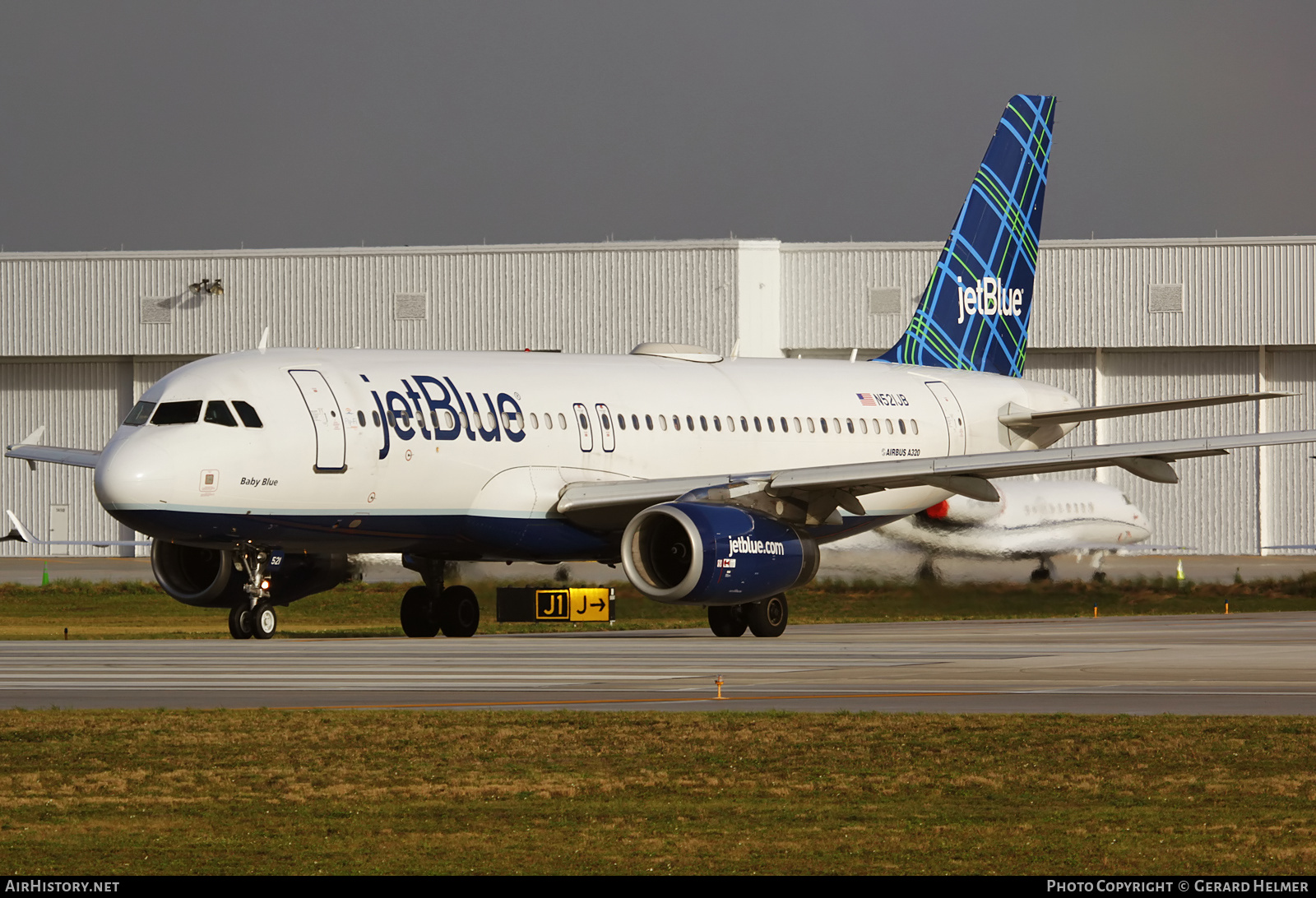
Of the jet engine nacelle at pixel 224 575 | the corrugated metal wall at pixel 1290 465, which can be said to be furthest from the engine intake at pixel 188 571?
Answer: the corrugated metal wall at pixel 1290 465

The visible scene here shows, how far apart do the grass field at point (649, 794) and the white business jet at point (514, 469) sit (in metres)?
9.67

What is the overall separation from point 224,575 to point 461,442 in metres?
3.92

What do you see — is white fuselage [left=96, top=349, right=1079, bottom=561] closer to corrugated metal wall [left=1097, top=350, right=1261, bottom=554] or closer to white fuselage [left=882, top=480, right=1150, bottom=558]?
white fuselage [left=882, top=480, right=1150, bottom=558]

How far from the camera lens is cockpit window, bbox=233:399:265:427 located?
26609mm

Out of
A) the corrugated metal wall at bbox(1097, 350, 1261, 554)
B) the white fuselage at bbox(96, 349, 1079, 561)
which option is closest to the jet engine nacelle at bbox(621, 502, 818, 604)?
the white fuselage at bbox(96, 349, 1079, 561)

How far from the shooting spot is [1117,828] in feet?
35.9

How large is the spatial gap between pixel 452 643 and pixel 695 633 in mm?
4958

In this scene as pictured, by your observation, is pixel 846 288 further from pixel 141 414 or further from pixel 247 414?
pixel 141 414

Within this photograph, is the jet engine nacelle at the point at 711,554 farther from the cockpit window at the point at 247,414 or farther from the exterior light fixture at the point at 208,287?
the exterior light fixture at the point at 208,287

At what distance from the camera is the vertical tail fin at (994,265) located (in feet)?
130

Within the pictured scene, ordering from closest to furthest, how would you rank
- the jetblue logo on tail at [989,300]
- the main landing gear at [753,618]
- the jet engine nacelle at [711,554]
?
the jet engine nacelle at [711,554] < the main landing gear at [753,618] < the jetblue logo on tail at [989,300]

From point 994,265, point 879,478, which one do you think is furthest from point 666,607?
point 879,478

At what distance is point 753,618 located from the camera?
3034cm

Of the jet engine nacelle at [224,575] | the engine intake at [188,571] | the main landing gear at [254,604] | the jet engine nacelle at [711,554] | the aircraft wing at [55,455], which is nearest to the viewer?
the jet engine nacelle at [711,554]
